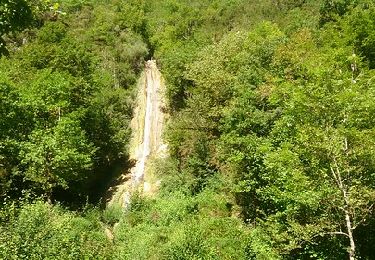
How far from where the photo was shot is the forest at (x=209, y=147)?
18.0m

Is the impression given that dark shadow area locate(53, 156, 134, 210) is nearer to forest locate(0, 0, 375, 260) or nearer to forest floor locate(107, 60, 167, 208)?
forest locate(0, 0, 375, 260)

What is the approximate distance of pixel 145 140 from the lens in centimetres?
5450

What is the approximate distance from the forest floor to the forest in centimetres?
219

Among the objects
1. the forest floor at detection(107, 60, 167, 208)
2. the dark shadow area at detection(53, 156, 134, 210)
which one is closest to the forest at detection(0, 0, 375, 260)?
the dark shadow area at detection(53, 156, 134, 210)

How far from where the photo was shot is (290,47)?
117 feet

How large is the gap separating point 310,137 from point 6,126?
26724 millimetres

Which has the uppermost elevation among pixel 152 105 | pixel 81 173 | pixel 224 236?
pixel 152 105

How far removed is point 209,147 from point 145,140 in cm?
1929

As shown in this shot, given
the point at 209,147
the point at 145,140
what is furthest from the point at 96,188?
the point at 209,147

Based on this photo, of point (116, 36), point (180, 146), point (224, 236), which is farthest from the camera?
point (116, 36)

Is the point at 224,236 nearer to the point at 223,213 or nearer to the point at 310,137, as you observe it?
the point at 223,213

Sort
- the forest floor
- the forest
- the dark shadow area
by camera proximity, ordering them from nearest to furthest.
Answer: the forest → the dark shadow area → the forest floor

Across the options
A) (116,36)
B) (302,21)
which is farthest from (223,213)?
(116,36)

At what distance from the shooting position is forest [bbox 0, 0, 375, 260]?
59.2 feet
